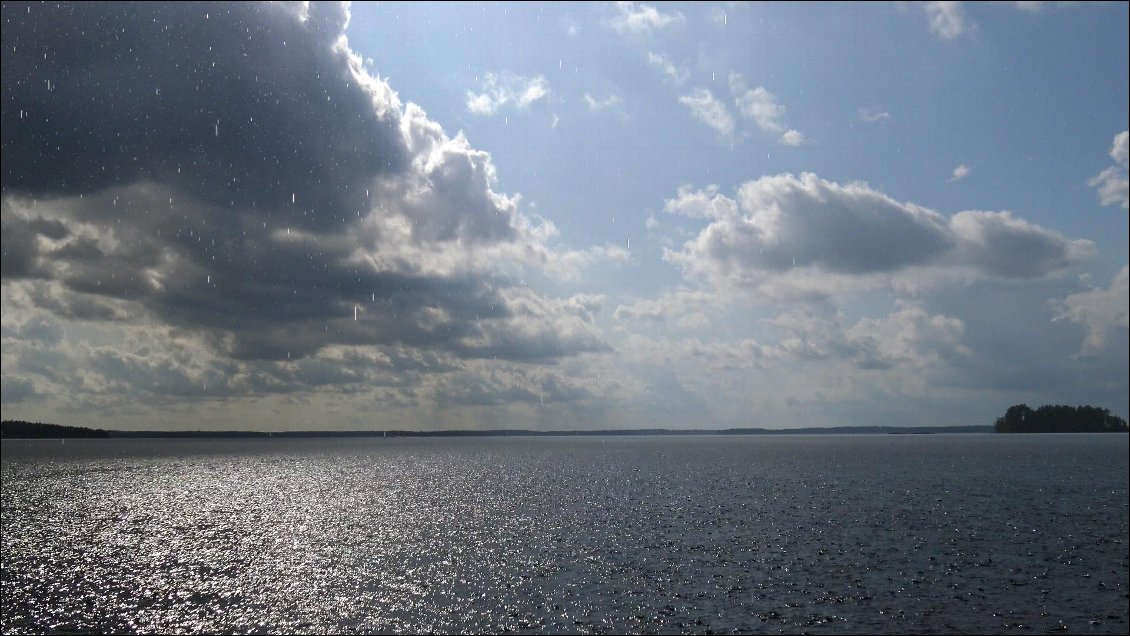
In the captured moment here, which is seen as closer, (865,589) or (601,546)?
(865,589)

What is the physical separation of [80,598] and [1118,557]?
6714 cm

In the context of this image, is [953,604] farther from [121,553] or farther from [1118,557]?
[121,553]

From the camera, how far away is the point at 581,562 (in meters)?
47.9

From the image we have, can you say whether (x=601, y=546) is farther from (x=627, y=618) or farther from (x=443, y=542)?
(x=627, y=618)

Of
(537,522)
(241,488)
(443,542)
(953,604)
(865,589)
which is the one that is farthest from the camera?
(241,488)

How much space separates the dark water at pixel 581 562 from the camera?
35.4 meters

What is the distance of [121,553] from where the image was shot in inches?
2087

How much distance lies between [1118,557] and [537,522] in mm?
45995

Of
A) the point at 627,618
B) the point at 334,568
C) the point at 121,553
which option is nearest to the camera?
the point at 627,618

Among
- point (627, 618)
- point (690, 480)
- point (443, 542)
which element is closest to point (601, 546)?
point (443, 542)

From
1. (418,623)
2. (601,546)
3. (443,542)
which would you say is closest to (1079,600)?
(601,546)

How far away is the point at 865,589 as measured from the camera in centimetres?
3997

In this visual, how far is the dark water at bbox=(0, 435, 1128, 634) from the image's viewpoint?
3544 centimetres

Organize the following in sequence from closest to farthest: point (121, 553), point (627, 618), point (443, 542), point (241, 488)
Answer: point (627, 618) → point (121, 553) → point (443, 542) → point (241, 488)
